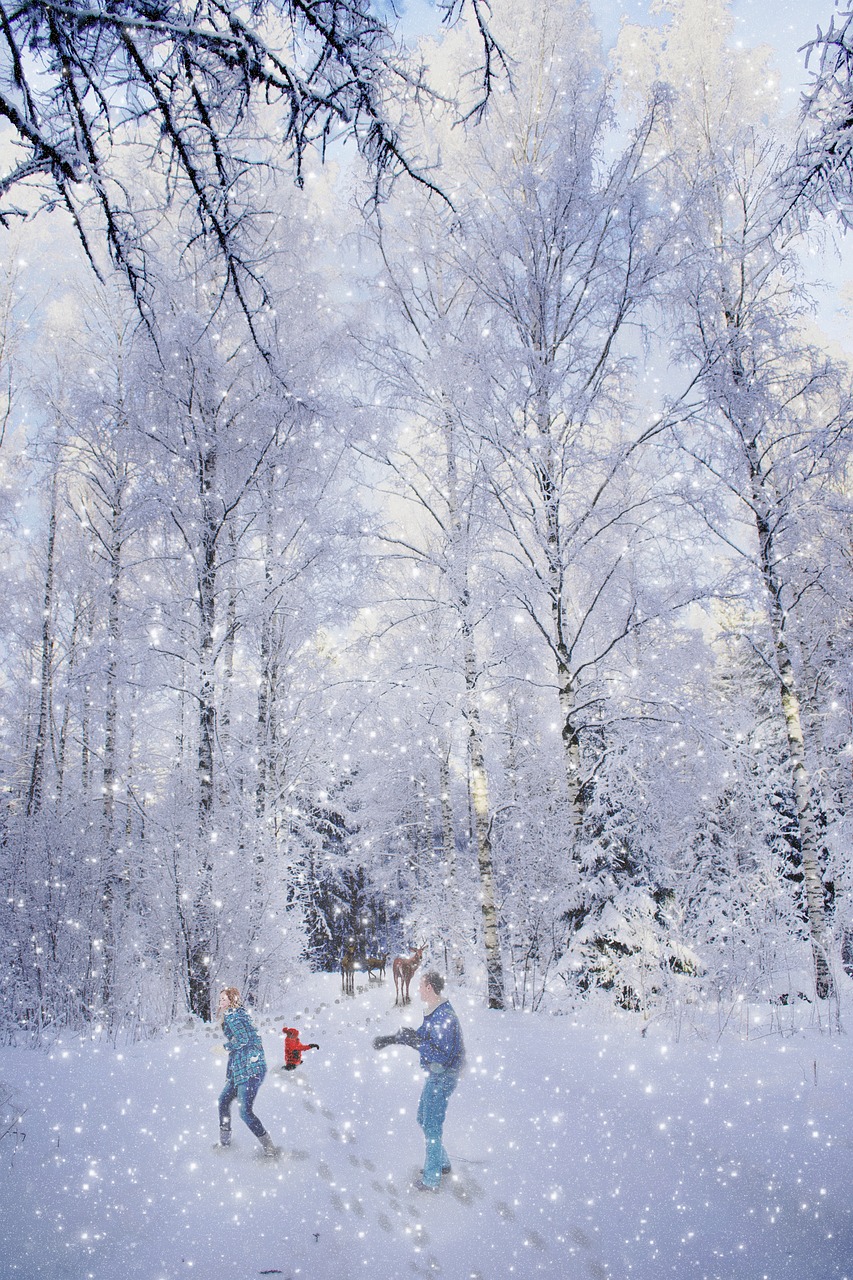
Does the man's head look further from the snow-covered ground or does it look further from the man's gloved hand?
the snow-covered ground

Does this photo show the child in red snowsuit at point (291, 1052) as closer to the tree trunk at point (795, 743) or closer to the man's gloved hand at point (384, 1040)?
the man's gloved hand at point (384, 1040)

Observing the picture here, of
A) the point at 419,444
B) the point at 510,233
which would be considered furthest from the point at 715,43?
the point at 419,444

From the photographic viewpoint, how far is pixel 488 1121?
4.36m

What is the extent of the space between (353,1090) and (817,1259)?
12.0 feet

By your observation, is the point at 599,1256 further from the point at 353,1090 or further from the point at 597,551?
the point at 597,551

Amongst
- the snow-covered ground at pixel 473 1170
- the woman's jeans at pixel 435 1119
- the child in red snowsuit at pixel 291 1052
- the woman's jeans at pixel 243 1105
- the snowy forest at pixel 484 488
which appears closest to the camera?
the snow-covered ground at pixel 473 1170

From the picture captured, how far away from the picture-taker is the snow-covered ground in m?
2.93

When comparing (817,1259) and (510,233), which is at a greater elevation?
(510,233)

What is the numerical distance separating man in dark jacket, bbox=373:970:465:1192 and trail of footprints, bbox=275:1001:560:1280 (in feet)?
0.46

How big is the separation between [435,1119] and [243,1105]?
1.35m

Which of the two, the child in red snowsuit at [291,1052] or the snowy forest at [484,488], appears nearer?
the child in red snowsuit at [291,1052]

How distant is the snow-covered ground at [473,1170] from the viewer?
9.62 feet

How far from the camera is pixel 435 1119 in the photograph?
369 centimetres

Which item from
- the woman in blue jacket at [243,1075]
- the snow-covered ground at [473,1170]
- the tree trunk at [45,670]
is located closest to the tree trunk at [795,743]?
the snow-covered ground at [473,1170]
